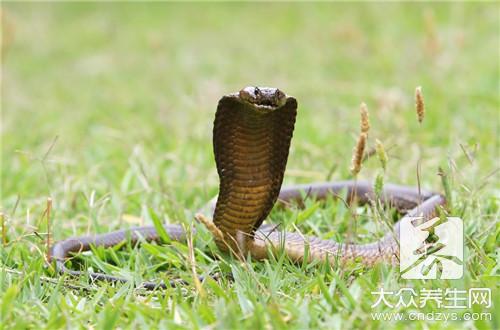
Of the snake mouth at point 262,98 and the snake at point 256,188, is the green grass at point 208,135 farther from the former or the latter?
the snake mouth at point 262,98

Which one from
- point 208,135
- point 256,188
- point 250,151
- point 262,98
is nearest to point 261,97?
point 262,98

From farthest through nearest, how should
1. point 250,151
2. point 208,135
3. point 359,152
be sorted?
1. point 208,135
2. point 250,151
3. point 359,152

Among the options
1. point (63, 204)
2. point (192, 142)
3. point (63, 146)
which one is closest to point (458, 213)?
point (63, 204)

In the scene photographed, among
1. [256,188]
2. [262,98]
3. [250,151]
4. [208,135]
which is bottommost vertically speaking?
[208,135]

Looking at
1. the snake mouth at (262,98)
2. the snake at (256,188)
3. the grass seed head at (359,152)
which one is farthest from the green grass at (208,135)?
the snake mouth at (262,98)

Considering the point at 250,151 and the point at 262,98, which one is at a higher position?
the point at 262,98

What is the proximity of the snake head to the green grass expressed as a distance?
532 mm

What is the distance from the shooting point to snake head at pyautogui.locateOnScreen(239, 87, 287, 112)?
2.61 meters

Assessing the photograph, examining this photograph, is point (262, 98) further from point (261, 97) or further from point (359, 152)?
point (359, 152)

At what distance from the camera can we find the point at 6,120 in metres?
6.81

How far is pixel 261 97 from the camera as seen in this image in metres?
2.61

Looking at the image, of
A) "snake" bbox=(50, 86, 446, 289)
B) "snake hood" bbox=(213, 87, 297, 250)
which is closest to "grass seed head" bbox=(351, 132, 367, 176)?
"snake" bbox=(50, 86, 446, 289)

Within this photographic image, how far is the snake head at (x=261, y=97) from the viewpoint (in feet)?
8.55

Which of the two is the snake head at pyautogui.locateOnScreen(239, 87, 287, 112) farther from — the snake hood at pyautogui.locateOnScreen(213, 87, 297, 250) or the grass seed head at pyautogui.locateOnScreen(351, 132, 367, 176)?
the grass seed head at pyautogui.locateOnScreen(351, 132, 367, 176)
